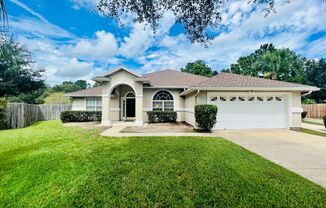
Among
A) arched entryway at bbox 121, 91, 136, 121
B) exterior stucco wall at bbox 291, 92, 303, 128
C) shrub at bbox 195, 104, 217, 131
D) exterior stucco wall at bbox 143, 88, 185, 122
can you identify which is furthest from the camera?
arched entryway at bbox 121, 91, 136, 121

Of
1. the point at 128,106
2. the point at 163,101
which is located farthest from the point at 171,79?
the point at 128,106

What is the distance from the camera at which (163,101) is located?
809 inches

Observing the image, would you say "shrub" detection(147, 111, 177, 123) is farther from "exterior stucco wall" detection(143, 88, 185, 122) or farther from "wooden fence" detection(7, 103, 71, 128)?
"wooden fence" detection(7, 103, 71, 128)

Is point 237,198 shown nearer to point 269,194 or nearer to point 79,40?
point 269,194

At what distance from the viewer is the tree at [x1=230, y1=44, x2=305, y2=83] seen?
150ft

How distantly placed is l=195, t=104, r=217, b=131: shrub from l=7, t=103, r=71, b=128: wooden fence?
14.7 metres

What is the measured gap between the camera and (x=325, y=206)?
4.07 meters

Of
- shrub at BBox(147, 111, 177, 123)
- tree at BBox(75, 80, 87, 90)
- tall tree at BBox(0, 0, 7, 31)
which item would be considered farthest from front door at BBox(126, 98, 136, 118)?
tree at BBox(75, 80, 87, 90)

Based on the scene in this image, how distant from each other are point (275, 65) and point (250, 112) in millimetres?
37050

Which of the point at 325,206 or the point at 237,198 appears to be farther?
the point at 237,198

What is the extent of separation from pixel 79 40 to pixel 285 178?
15.1m

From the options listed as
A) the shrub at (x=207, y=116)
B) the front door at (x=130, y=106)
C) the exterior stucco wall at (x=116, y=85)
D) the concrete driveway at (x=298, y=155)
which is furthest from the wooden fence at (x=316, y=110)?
the exterior stucco wall at (x=116, y=85)

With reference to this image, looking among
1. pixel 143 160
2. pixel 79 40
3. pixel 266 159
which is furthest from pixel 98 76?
pixel 266 159

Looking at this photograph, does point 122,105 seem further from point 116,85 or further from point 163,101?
point 163,101
